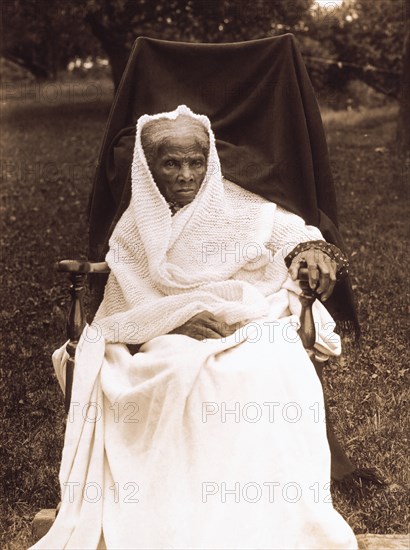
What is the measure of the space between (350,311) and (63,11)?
979cm

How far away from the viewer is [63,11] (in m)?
12.3

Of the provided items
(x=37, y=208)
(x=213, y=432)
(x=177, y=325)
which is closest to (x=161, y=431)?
(x=213, y=432)

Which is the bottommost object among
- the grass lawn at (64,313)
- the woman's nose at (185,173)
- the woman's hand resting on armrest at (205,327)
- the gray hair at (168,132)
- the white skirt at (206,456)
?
the grass lawn at (64,313)

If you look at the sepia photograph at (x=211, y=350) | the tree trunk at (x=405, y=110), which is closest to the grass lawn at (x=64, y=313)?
the sepia photograph at (x=211, y=350)

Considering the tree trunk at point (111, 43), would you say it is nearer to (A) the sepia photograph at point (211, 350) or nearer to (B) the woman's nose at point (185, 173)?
(A) the sepia photograph at point (211, 350)

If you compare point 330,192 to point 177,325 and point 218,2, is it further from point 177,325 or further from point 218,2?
point 218,2

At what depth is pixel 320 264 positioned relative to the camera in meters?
3.46

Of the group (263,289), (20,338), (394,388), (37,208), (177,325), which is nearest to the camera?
(177,325)

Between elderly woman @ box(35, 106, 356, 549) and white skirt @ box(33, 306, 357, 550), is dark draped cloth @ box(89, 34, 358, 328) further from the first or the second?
white skirt @ box(33, 306, 357, 550)

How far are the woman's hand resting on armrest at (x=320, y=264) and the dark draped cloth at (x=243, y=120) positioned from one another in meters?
0.43

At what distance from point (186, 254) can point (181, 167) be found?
1.46 ft

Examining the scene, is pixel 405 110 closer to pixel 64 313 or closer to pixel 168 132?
pixel 64 313

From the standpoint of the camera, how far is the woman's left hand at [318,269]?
3410mm

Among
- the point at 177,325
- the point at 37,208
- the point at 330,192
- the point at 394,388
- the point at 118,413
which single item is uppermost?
the point at 330,192
